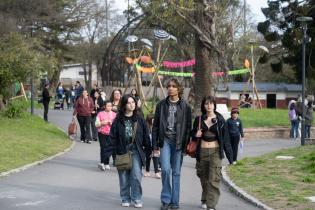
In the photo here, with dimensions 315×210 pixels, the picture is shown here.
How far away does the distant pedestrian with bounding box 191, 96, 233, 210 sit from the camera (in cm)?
834

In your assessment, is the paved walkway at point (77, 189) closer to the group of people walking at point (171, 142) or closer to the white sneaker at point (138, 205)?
the white sneaker at point (138, 205)

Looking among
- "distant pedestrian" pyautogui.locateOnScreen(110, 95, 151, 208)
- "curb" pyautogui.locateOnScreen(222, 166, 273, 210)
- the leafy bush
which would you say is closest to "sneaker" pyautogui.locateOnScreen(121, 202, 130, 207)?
"distant pedestrian" pyautogui.locateOnScreen(110, 95, 151, 208)

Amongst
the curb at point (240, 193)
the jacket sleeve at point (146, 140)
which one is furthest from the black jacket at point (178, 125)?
the curb at point (240, 193)

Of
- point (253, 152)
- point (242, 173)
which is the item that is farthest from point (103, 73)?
point (242, 173)

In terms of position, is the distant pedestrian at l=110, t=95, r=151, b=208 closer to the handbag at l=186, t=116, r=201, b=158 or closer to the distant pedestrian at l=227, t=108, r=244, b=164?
the handbag at l=186, t=116, r=201, b=158

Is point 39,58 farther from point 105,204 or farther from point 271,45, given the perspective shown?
point 271,45

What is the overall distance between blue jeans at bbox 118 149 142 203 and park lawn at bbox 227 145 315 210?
1.93 m

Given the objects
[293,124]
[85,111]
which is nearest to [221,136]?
[85,111]

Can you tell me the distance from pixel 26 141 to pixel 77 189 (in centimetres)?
669

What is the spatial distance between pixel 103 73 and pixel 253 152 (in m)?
23.2

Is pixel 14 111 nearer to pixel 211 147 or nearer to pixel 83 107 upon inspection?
pixel 83 107

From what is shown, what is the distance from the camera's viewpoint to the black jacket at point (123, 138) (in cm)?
864

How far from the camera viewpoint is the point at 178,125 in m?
8.35

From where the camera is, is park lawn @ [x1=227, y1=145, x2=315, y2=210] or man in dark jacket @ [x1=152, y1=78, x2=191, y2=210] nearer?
man in dark jacket @ [x1=152, y1=78, x2=191, y2=210]
